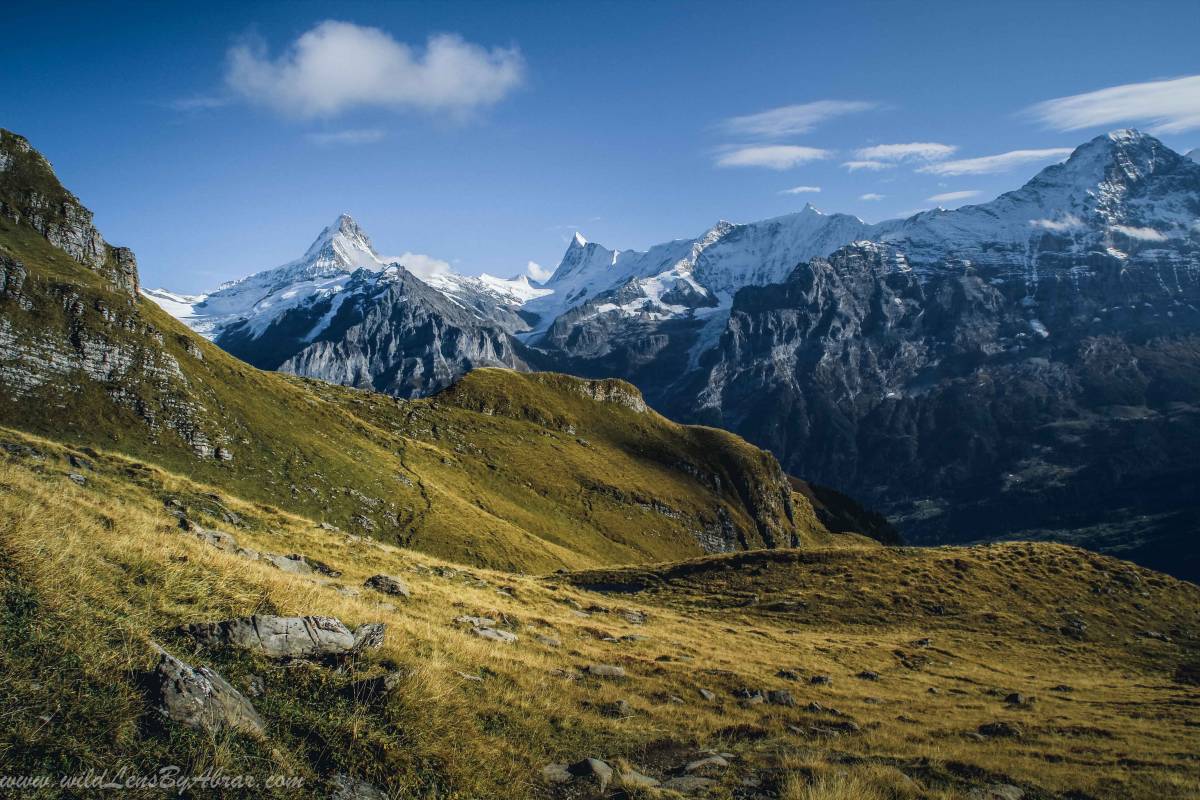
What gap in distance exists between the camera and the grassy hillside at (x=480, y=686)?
8.41 m

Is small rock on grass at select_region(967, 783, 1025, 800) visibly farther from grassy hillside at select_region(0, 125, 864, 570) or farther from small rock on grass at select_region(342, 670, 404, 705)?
grassy hillside at select_region(0, 125, 864, 570)

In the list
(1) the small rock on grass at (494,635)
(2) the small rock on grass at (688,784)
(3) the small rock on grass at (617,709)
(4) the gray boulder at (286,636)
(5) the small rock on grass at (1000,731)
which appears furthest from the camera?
(5) the small rock on grass at (1000,731)

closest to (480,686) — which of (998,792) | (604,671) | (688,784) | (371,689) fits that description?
(371,689)

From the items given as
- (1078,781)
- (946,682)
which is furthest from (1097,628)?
(1078,781)

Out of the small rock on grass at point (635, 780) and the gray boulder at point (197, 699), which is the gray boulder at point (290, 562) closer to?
the gray boulder at point (197, 699)

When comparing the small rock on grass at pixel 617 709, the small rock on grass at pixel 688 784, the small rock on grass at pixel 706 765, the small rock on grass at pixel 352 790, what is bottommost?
the small rock on grass at pixel 617 709

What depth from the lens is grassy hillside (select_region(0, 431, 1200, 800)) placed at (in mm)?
8406

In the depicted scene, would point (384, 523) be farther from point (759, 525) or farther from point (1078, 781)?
point (759, 525)

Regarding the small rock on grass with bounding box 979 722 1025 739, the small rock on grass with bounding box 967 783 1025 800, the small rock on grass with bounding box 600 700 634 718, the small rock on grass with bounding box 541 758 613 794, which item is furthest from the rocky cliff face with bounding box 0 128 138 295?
the small rock on grass with bounding box 967 783 1025 800

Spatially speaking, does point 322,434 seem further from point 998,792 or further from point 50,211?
point 998,792

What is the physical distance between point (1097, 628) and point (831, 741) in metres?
48.5

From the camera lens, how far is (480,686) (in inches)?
575

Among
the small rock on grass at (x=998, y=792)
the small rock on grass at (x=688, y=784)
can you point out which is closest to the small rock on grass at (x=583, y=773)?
the small rock on grass at (x=688, y=784)

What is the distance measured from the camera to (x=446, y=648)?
1650 cm
